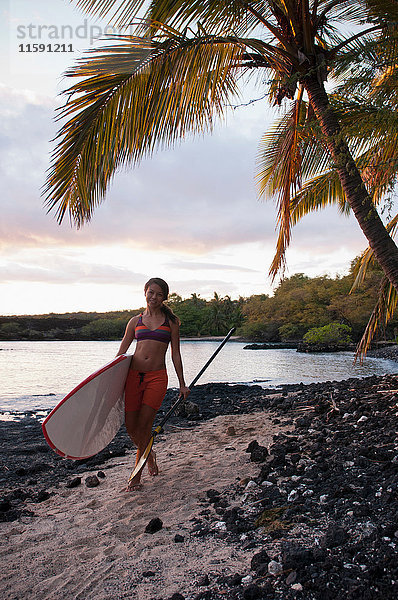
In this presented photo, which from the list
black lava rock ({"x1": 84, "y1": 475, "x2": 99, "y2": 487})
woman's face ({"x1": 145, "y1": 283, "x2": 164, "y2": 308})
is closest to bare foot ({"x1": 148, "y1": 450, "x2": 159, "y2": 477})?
black lava rock ({"x1": 84, "y1": 475, "x2": 99, "y2": 487})

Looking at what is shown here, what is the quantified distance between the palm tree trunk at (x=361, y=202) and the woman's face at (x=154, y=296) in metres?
2.60

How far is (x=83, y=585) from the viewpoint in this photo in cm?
242

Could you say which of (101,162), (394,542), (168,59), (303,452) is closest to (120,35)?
(168,59)

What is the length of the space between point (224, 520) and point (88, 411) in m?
1.67

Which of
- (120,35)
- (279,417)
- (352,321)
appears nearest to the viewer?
(120,35)

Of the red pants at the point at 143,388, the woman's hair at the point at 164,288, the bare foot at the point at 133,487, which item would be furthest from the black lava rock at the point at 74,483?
the woman's hair at the point at 164,288

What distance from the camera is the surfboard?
12.8ft

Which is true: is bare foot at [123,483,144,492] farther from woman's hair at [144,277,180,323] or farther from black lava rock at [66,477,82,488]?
woman's hair at [144,277,180,323]

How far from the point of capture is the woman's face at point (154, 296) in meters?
4.07

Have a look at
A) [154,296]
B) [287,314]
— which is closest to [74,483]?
[154,296]

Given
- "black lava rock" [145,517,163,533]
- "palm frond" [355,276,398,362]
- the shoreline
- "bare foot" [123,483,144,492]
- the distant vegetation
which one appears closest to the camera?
the shoreline

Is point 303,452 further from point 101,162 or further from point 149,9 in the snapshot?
point 149,9

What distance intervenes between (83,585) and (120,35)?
506 centimetres

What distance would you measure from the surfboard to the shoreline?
0.44 m
